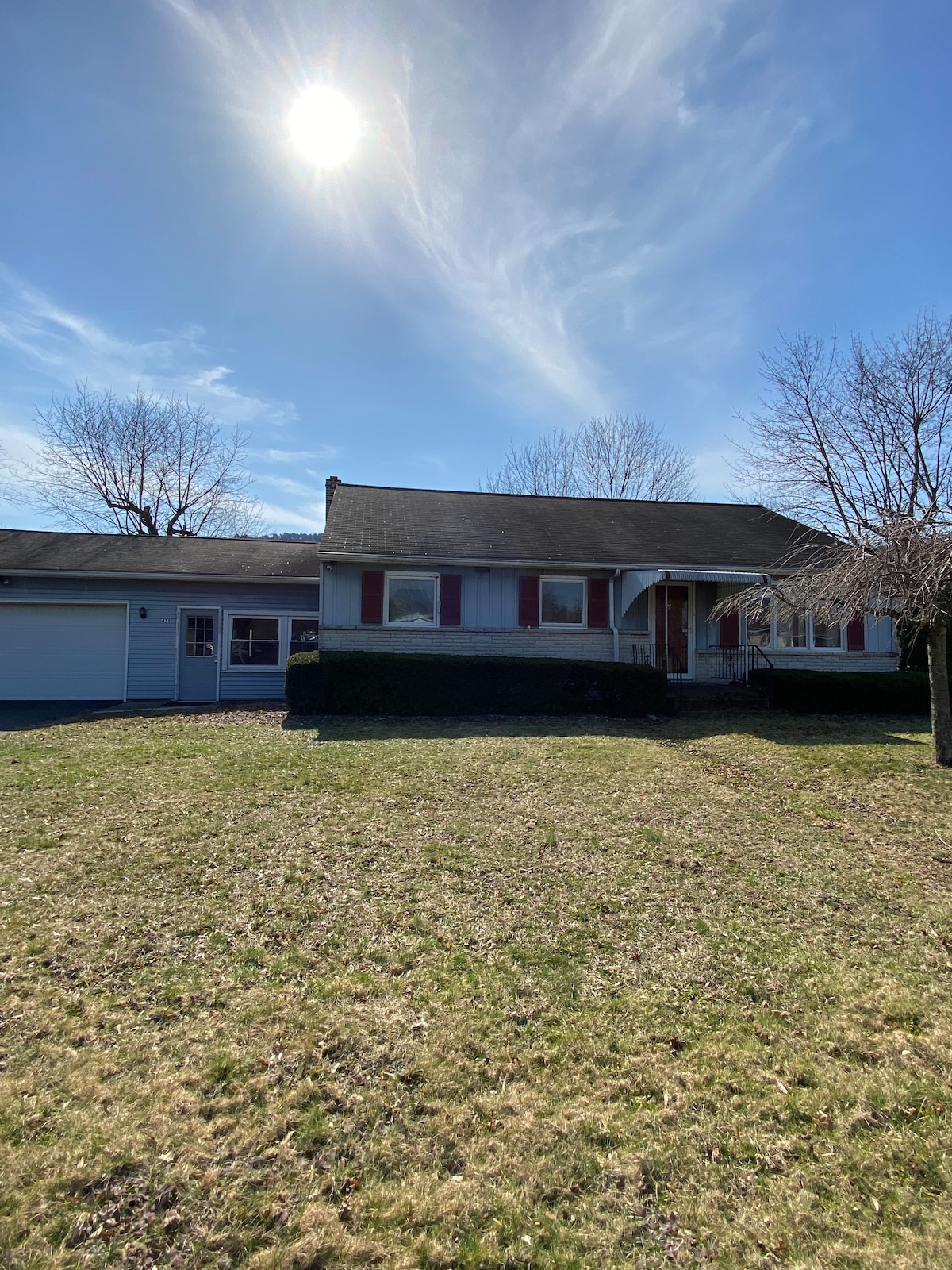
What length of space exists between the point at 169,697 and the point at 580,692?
924cm

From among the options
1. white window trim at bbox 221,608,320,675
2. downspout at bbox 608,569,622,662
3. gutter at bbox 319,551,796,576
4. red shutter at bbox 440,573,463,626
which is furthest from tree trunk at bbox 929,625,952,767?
white window trim at bbox 221,608,320,675

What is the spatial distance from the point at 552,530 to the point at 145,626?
973cm

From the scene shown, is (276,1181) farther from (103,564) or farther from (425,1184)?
(103,564)

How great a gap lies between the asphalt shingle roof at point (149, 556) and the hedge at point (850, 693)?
10.4 m

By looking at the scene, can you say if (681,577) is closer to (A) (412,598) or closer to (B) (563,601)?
(B) (563,601)

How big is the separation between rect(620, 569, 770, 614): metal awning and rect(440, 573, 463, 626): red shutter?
3722 mm

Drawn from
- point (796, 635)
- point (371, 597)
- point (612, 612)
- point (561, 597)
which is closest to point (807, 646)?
point (796, 635)

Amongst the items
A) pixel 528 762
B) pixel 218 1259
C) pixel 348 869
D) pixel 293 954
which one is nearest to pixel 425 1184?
pixel 218 1259

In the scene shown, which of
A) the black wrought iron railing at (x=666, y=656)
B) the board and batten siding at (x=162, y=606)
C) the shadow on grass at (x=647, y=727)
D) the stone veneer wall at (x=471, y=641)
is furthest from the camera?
the board and batten siding at (x=162, y=606)

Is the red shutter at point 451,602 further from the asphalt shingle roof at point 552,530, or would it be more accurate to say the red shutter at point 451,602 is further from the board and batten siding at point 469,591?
the asphalt shingle roof at point 552,530

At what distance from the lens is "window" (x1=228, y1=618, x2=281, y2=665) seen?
15133mm

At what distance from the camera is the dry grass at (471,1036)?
81.2 inches

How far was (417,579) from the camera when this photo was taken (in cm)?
1419

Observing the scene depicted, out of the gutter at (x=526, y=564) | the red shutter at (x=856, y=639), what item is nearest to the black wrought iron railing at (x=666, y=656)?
the gutter at (x=526, y=564)
